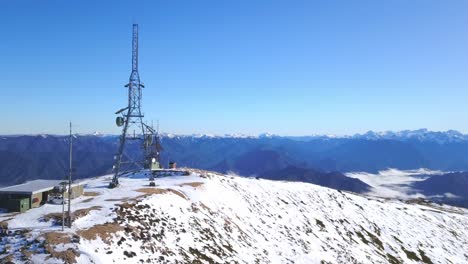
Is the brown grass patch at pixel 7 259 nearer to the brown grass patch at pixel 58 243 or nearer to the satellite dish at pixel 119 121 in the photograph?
the brown grass patch at pixel 58 243

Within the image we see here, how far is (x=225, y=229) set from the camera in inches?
1938

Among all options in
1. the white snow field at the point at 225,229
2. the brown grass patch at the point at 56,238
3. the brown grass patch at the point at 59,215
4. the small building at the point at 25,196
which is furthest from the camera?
the small building at the point at 25,196

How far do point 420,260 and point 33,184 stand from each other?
6938 centimetres

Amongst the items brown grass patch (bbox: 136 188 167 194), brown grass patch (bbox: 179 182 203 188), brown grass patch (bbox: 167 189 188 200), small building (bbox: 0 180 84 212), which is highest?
small building (bbox: 0 180 84 212)

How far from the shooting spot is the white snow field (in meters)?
32.9

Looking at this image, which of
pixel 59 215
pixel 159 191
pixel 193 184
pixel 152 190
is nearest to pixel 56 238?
pixel 59 215

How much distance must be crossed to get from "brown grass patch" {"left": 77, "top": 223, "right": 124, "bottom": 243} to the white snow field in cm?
9

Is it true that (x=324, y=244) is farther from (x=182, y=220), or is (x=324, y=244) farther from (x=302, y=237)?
(x=182, y=220)

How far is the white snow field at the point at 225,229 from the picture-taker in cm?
3294

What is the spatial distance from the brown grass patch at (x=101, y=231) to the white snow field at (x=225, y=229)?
9cm

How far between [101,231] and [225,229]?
18.7 meters

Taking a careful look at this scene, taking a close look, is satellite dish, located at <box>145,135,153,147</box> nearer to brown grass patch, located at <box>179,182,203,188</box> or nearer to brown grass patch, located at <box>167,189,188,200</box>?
brown grass patch, located at <box>179,182,203,188</box>

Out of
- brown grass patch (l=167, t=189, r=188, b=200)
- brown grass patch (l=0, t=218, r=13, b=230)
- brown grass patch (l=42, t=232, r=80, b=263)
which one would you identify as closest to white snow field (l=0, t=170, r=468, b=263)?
brown grass patch (l=42, t=232, r=80, b=263)

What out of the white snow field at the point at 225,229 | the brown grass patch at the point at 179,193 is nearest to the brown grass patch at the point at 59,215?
the white snow field at the point at 225,229
